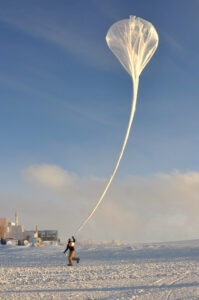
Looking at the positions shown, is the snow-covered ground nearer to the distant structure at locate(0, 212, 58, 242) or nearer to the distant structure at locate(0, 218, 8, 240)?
the distant structure at locate(0, 212, 58, 242)

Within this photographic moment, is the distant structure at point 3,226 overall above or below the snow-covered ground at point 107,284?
above

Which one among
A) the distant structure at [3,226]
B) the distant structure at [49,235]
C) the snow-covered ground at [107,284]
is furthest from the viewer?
the distant structure at [3,226]

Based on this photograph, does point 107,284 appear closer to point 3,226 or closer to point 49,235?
point 49,235

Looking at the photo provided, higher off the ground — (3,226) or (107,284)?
(3,226)

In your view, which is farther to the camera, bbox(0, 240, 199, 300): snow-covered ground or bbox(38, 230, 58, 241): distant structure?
bbox(38, 230, 58, 241): distant structure

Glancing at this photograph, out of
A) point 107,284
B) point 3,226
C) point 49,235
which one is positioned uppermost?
point 3,226

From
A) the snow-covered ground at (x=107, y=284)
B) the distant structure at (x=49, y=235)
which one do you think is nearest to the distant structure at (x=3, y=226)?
the distant structure at (x=49, y=235)

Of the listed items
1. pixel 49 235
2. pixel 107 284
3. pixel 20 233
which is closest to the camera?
pixel 107 284

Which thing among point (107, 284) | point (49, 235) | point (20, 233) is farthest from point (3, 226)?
point (107, 284)

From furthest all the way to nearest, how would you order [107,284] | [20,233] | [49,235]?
[20,233], [49,235], [107,284]

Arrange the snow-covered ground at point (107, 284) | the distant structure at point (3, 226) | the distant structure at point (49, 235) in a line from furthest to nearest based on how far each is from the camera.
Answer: the distant structure at point (3, 226) → the distant structure at point (49, 235) → the snow-covered ground at point (107, 284)

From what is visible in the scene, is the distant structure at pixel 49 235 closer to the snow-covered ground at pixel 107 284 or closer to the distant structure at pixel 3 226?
the distant structure at pixel 3 226

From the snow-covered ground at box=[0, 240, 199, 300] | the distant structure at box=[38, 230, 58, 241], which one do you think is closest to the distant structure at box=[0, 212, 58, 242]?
the distant structure at box=[38, 230, 58, 241]
